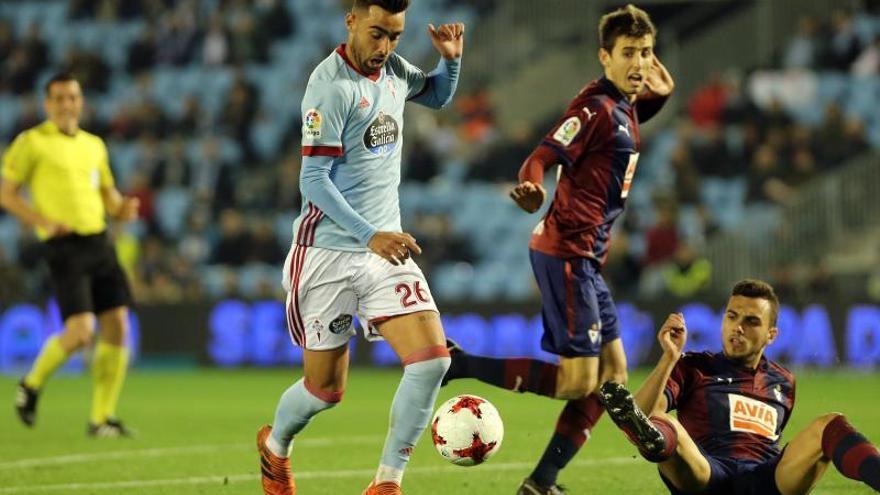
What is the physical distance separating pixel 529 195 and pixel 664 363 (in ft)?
3.16

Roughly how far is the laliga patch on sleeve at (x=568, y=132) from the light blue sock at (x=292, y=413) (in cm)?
168

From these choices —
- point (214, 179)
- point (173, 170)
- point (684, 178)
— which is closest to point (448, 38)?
point (684, 178)

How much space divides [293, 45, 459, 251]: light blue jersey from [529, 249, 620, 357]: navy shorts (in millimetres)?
1106

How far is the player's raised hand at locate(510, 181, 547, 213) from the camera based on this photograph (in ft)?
20.8

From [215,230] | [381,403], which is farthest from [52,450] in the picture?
[215,230]

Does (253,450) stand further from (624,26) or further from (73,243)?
(624,26)

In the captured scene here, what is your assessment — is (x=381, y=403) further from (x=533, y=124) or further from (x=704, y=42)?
(x=704, y=42)

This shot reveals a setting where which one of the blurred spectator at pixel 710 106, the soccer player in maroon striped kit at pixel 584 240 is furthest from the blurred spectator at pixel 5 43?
the soccer player in maroon striped kit at pixel 584 240

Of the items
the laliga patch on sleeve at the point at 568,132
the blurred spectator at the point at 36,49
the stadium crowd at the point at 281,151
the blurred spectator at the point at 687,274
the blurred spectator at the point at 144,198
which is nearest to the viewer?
the laliga patch on sleeve at the point at 568,132

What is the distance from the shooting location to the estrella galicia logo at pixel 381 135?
645 centimetres

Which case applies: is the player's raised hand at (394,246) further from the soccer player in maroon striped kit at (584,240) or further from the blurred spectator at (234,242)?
the blurred spectator at (234,242)

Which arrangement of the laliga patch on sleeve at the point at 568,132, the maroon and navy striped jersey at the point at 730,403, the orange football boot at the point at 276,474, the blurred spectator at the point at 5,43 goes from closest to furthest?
the maroon and navy striped jersey at the point at 730,403 < the orange football boot at the point at 276,474 < the laliga patch on sleeve at the point at 568,132 < the blurred spectator at the point at 5,43

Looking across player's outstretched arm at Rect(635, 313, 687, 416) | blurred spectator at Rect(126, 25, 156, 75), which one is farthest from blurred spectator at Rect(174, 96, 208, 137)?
player's outstretched arm at Rect(635, 313, 687, 416)

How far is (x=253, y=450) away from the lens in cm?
944
